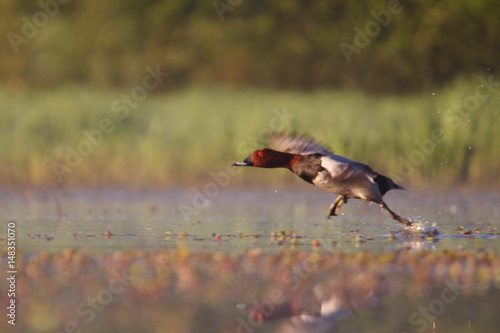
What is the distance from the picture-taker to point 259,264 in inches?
407

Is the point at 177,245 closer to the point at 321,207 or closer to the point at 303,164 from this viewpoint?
the point at 303,164

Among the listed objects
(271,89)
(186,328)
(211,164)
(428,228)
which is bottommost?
(186,328)

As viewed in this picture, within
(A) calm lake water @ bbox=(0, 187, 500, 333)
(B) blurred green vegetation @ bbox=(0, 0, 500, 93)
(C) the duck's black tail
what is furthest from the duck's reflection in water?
(B) blurred green vegetation @ bbox=(0, 0, 500, 93)

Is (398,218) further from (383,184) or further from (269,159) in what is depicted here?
(269,159)

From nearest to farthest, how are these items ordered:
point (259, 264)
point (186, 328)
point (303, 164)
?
point (186, 328), point (259, 264), point (303, 164)

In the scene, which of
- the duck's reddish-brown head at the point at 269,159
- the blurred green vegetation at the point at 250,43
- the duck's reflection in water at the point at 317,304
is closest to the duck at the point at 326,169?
the duck's reddish-brown head at the point at 269,159

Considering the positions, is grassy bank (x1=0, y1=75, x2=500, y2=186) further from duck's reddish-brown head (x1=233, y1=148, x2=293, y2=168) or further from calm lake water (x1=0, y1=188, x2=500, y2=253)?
duck's reddish-brown head (x1=233, y1=148, x2=293, y2=168)

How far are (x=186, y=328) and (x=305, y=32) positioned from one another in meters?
25.1

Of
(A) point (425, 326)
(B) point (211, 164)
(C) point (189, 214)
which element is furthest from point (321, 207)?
(A) point (425, 326)

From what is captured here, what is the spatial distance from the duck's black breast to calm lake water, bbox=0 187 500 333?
659mm

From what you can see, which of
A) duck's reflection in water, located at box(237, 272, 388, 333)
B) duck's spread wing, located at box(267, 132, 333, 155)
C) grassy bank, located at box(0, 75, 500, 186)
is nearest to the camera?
duck's reflection in water, located at box(237, 272, 388, 333)

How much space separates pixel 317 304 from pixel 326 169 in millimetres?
4624

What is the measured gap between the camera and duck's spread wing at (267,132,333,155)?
13406 millimetres

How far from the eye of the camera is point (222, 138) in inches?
821
